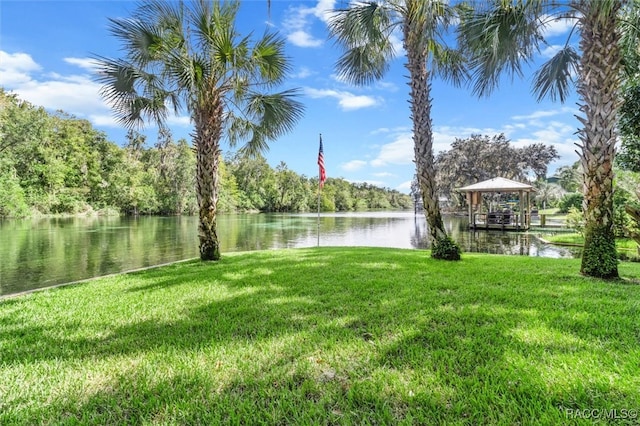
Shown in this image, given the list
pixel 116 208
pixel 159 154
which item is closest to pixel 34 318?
pixel 116 208

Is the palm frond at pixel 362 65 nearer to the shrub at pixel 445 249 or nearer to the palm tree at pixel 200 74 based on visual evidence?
the palm tree at pixel 200 74

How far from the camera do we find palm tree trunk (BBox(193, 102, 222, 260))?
745 centimetres

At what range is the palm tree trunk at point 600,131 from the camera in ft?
14.9

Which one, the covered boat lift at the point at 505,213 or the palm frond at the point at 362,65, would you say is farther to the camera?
the covered boat lift at the point at 505,213

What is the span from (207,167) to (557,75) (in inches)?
319

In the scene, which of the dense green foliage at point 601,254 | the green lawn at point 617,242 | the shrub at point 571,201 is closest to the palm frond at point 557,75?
the dense green foliage at point 601,254

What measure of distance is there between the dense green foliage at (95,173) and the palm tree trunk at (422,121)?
17.6 meters

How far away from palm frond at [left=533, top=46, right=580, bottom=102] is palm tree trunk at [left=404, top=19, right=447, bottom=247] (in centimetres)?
236

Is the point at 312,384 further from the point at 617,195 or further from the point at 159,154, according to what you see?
the point at 159,154

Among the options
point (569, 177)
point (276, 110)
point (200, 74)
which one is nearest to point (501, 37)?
point (276, 110)

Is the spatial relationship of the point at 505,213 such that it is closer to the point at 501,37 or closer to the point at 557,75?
the point at 557,75

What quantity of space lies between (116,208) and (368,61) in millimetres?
43882

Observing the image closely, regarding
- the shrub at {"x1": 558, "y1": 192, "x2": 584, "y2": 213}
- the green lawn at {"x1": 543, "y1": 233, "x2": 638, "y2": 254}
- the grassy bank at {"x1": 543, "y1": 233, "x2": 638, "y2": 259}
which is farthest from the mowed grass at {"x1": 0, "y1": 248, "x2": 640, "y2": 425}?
the shrub at {"x1": 558, "y1": 192, "x2": 584, "y2": 213}

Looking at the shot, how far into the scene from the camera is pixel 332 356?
2.31 m
